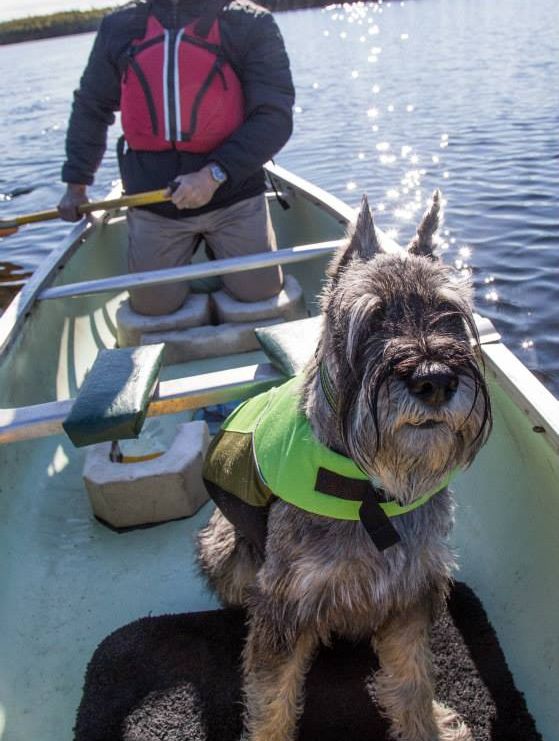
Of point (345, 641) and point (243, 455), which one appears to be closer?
point (243, 455)

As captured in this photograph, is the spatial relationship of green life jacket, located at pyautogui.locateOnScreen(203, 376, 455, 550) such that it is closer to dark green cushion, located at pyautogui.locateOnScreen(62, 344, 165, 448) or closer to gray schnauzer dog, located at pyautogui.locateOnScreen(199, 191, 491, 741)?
gray schnauzer dog, located at pyautogui.locateOnScreen(199, 191, 491, 741)

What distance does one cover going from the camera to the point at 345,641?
3.16m

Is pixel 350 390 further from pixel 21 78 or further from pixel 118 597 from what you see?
pixel 21 78

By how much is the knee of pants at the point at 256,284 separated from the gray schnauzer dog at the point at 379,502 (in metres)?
2.85

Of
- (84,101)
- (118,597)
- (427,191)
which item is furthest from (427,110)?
(118,597)

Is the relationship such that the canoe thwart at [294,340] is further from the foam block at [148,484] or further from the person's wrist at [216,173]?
the person's wrist at [216,173]

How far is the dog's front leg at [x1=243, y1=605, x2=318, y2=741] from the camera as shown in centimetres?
255

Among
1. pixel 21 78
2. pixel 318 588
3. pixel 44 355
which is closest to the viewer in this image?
pixel 318 588

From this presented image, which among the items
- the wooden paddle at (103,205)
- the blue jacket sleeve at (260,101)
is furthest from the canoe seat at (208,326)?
the blue jacket sleeve at (260,101)

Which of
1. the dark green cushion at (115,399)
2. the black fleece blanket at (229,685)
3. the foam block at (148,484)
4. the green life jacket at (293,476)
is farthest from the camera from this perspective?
the foam block at (148,484)

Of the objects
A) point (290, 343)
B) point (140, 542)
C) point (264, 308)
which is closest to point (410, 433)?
point (290, 343)

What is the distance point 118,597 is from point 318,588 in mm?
1540

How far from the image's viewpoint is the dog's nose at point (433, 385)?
1870 millimetres

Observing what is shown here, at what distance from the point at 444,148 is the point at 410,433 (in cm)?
1352
